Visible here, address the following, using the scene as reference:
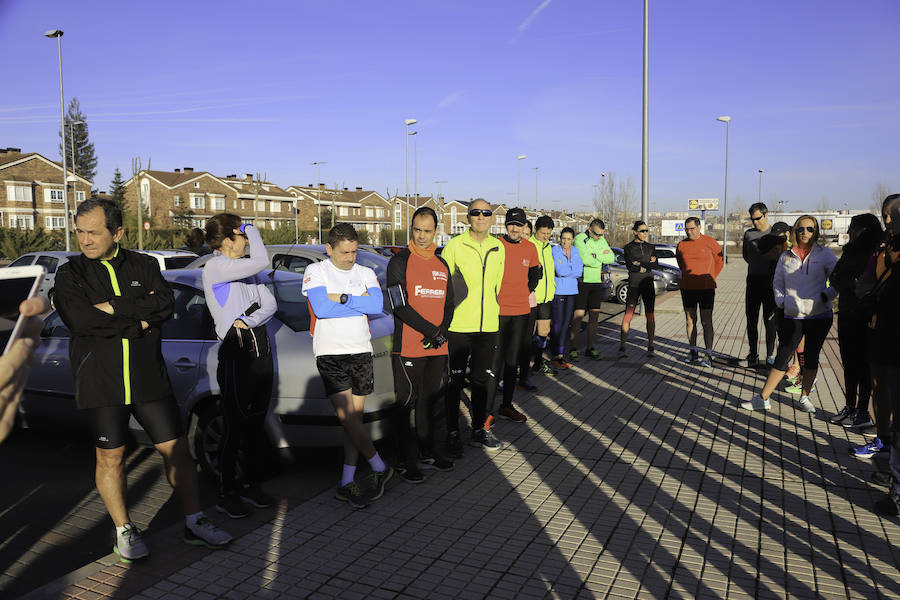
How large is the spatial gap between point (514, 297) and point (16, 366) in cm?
462

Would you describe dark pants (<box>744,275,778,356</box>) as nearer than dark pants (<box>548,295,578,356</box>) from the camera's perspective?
Yes

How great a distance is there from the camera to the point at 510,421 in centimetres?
641

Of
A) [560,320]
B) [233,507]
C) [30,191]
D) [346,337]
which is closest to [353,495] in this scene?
[233,507]

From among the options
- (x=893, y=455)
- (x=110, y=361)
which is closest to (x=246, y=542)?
(x=110, y=361)

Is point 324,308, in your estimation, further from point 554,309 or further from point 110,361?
point 554,309

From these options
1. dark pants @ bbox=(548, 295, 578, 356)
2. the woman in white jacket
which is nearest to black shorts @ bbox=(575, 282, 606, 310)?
dark pants @ bbox=(548, 295, 578, 356)

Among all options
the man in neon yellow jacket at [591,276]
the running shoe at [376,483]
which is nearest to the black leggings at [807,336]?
the man in neon yellow jacket at [591,276]

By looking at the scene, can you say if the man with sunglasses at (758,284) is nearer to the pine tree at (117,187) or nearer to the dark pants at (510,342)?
the dark pants at (510,342)

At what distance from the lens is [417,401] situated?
16.1 feet

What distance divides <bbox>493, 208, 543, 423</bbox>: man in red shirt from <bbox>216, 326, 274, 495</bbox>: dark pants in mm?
2424

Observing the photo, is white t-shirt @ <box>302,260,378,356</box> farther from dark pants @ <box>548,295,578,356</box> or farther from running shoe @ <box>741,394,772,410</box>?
dark pants @ <box>548,295,578,356</box>

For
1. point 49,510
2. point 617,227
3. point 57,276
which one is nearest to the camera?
point 57,276

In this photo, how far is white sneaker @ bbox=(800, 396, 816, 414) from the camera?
6.61 metres

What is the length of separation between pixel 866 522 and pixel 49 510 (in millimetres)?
5288
